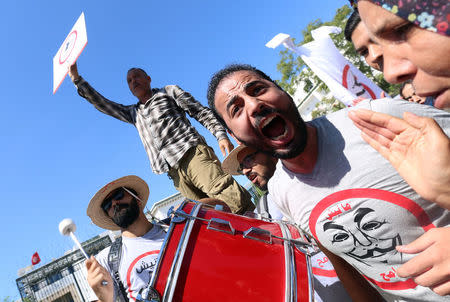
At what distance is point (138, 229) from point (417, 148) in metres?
3.20

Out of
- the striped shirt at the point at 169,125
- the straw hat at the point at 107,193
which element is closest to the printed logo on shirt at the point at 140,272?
the straw hat at the point at 107,193

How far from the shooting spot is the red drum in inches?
58.1

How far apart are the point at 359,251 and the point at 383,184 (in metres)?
0.39

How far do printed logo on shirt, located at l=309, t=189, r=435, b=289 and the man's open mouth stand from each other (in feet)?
1.55

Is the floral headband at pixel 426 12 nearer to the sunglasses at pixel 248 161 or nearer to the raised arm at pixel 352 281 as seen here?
the raised arm at pixel 352 281

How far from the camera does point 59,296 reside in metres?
21.5

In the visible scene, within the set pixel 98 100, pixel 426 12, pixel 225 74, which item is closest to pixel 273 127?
pixel 225 74

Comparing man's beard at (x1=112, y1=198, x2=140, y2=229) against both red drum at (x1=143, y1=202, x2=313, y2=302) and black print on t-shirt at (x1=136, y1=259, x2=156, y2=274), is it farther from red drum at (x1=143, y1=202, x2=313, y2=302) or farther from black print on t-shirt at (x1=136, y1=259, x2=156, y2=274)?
red drum at (x1=143, y1=202, x2=313, y2=302)

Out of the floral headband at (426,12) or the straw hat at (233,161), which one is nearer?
the floral headband at (426,12)

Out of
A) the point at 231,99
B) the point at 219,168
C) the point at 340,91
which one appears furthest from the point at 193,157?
the point at 340,91

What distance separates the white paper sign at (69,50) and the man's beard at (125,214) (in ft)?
5.90

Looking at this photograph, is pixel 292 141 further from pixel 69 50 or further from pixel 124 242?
pixel 69 50

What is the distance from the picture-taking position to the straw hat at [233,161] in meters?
3.59

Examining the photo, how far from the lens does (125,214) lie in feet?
12.2
